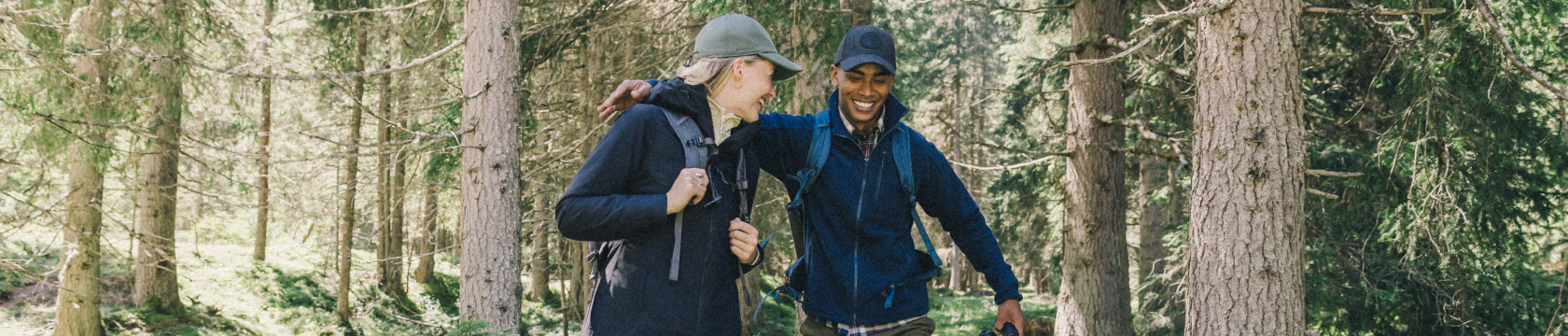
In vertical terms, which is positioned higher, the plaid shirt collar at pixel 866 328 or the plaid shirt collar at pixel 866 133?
the plaid shirt collar at pixel 866 133

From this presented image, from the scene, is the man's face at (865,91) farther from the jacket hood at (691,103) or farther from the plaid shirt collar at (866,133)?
the jacket hood at (691,103)

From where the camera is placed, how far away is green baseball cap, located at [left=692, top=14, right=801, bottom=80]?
2.56m

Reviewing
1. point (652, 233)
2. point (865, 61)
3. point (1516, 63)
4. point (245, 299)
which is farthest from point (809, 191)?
point (245, 299)

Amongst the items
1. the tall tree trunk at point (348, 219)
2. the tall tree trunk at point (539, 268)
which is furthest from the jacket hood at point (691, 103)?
the tall tree trunk at point (539, 268)

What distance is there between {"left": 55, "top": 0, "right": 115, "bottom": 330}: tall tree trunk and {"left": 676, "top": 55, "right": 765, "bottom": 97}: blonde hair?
25.4 feet

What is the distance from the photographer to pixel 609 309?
7.81 feet

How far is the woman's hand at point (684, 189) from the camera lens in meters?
2.27

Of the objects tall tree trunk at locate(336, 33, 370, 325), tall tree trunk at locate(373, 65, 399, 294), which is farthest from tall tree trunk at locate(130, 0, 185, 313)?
tall tree trunk at locate(373, 65, 399, 294)

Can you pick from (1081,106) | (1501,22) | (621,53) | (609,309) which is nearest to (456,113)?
(621,53)

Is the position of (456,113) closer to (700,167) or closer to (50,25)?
(50,25)

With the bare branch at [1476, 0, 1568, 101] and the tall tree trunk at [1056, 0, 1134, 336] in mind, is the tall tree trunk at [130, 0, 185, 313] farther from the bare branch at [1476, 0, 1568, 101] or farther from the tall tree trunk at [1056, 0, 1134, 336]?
the bare branch at [1476, 0, 1568, 101]

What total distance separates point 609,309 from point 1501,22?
20.9 feet

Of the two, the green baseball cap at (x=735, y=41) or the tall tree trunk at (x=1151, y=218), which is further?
the tall tree trunk at (x=1151, y=218)

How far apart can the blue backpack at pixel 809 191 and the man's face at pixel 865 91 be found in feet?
0.32
